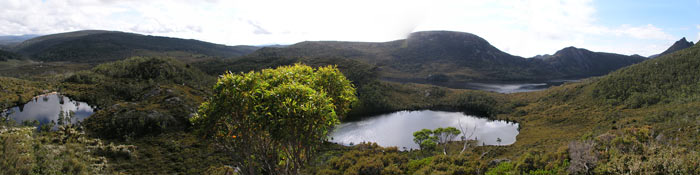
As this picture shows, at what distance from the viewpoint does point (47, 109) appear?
28.2 metres

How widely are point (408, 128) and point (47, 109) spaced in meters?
57.8

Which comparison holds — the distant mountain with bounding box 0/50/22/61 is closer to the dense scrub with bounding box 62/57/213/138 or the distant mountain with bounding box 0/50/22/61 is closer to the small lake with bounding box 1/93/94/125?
the dense scrub with bounding box 62/57/213/138

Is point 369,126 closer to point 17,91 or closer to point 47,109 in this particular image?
point 47,109

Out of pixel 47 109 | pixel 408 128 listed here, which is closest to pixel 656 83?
pixel 408 128

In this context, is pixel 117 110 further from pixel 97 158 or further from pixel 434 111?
pixel 434 111

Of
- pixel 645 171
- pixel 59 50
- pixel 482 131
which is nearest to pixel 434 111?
pixel 482 131

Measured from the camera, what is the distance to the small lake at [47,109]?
84.3 ft

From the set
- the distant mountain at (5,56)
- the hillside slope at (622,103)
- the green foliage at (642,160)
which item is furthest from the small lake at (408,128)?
the distant mountain at (5,56)

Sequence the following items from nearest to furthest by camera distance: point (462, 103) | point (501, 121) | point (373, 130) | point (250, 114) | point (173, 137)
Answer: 1. point (250, 114)
2. point (173, 137)
3. point (373, 130)
4. point (501, 121)
5. point (462, 103)

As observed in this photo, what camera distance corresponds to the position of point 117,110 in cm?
2922

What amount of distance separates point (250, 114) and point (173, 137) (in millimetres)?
21798

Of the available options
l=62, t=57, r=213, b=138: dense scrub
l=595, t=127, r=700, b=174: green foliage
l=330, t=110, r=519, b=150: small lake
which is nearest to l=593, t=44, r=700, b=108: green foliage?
l=330, t=110, r=519, b=150: small lake

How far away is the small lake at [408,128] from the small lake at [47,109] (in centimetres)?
3261

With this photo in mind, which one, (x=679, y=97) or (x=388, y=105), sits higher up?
(x=679, y=97)
